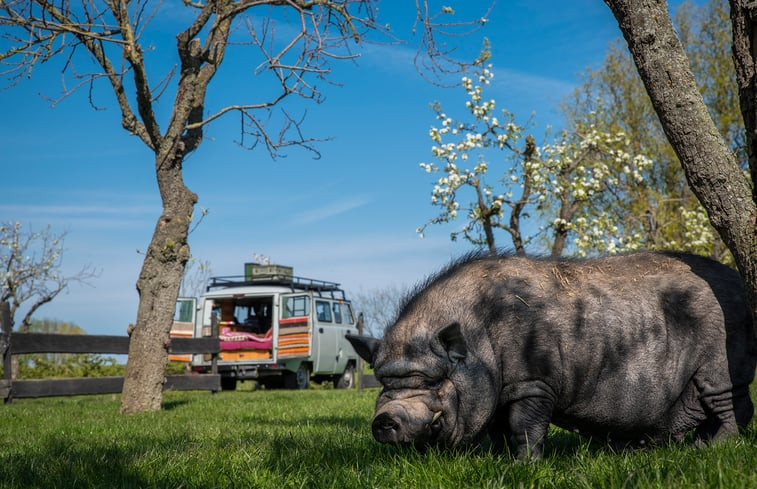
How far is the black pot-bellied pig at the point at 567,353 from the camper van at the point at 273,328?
50.8ft

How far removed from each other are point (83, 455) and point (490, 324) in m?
3.19

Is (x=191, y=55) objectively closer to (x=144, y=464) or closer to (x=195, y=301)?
(x=144, y=464)

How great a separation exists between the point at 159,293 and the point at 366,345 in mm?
6814

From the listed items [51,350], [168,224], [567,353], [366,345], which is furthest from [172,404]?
[567,353]

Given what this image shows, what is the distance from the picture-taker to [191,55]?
1208cm

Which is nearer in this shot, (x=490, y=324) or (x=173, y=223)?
(x=490, y=324)

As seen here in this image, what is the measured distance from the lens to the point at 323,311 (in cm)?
2280

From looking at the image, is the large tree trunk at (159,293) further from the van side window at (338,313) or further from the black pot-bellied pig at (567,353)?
the van side window at (338,313)

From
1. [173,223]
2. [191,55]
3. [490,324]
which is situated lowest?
[490,324]

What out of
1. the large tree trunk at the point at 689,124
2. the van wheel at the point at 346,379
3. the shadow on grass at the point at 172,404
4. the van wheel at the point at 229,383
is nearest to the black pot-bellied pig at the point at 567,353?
the large tree trunk at the point at 689,124

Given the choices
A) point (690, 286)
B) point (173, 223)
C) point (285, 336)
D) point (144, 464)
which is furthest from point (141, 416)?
point (285, 336)

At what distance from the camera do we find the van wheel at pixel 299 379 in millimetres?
22438

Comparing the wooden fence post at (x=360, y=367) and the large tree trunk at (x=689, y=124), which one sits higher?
the large tree trunk at (x=689, y=124)

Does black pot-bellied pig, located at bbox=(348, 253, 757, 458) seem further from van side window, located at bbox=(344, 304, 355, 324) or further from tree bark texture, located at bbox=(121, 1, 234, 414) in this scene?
van side window, located at bbox=(344, 304, 355, 324)
